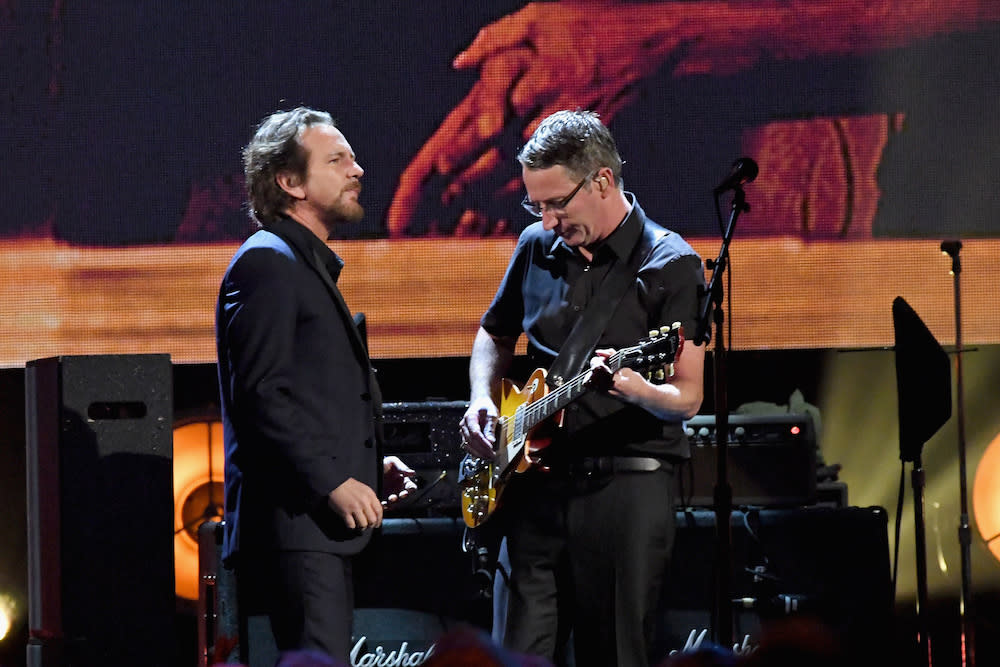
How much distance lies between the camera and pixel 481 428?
3.42 m

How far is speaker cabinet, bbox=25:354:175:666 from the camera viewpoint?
3.80 m

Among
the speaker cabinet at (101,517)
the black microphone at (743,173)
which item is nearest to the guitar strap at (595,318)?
the black microphone at (743,173)

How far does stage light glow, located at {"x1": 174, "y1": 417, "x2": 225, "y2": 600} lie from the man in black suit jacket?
2.33 meters

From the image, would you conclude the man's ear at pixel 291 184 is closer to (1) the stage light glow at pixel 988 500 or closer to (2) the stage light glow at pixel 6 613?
(2) the stage light glow at pixel 6 613

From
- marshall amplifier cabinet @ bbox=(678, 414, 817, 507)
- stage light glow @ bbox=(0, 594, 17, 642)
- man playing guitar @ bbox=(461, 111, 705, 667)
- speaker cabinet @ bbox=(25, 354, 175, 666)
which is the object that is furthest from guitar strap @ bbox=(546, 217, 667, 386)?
stage light glow @ bbox=(0, 594, 17, 642)

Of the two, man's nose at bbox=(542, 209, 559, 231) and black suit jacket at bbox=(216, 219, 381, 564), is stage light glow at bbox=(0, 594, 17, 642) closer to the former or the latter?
black suit jacket at bbox=(216, 219, 381, 564)

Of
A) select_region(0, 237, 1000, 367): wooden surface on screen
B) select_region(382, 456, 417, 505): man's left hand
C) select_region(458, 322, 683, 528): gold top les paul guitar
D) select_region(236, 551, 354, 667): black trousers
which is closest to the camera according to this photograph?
select_region(236, 551, 354, 667): black trousers

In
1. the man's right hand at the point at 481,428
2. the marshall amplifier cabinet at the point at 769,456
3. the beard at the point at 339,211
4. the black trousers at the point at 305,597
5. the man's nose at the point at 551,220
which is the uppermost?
the beard at the point at 339,211

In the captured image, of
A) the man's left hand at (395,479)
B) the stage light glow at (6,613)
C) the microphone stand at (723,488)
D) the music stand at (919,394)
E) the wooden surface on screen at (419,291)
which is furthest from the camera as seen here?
the stage light glow at (6,613)

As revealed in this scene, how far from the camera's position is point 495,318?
360cm

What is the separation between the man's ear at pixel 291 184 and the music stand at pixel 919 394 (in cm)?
231

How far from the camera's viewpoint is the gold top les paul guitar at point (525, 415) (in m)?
3.04

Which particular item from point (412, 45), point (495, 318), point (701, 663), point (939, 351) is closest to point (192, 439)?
point (412, 45)

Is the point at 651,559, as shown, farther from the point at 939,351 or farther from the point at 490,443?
the point at 939,351
